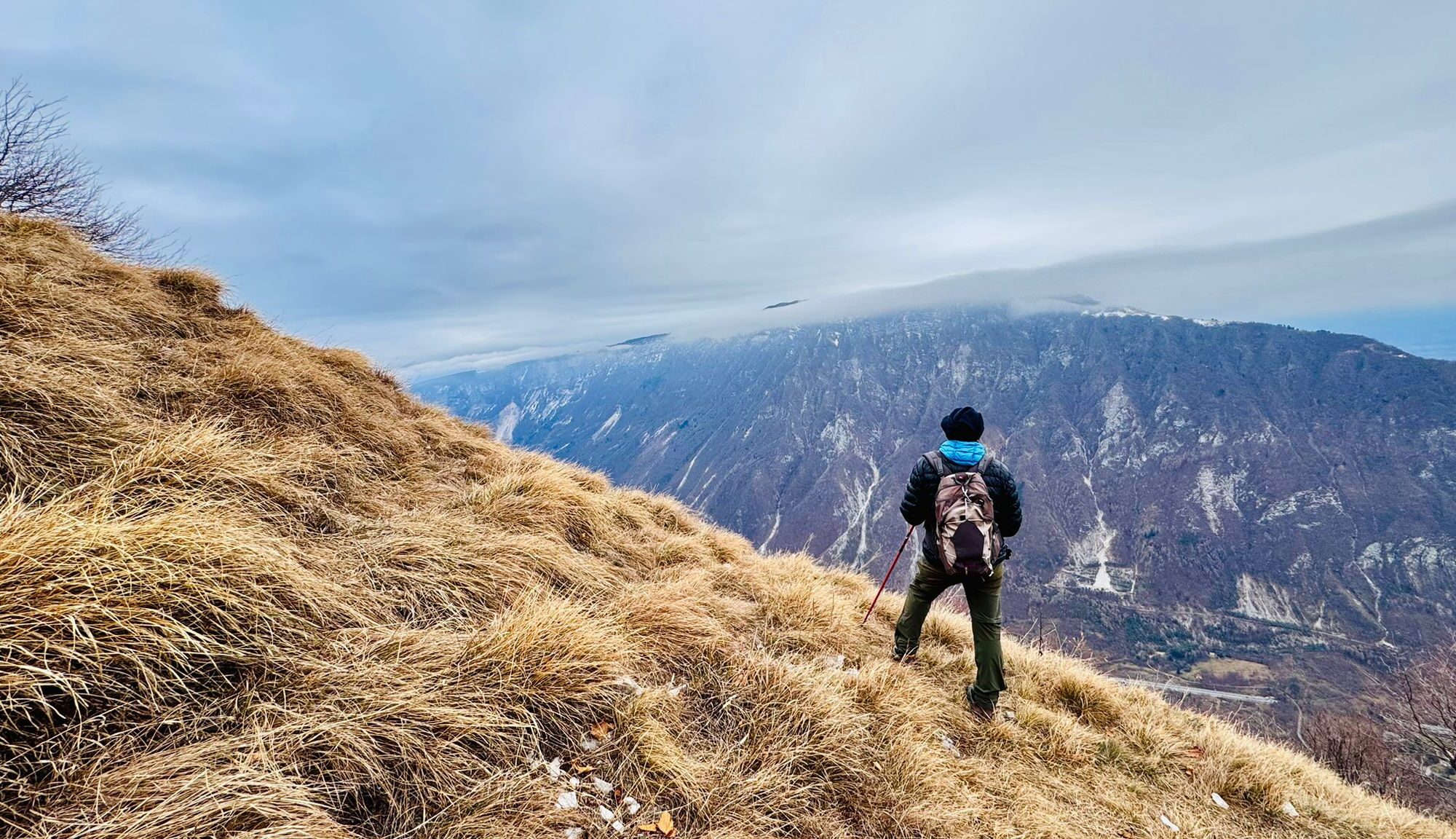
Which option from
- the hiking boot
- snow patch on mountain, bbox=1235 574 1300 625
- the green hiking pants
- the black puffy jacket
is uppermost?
the black puffy jacket

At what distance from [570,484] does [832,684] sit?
13.4ft

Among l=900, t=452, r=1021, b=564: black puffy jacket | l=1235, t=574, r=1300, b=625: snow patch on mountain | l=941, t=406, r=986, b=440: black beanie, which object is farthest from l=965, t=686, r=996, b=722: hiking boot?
l=1235, t=574, r=1300, b=625: snow patch on mountain

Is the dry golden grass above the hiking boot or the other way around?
above

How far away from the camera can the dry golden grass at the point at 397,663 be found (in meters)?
2.22

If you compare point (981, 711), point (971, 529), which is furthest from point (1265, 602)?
point (971, 529)

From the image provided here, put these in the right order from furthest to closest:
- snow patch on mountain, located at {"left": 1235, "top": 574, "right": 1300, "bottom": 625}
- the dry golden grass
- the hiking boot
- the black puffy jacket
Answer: snow patch on mountain, located at {"left": 1235, "top": 574, "right": 1300, "bottom": 625} → the black puffy jacket → the hiking boot → the dry golden grass

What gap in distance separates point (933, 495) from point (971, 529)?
574 mm

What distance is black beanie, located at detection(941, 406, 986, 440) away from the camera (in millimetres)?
5672

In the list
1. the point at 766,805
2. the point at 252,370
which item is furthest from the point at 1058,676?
the point at 252,370

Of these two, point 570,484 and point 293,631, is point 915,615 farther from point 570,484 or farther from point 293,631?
point 293,631

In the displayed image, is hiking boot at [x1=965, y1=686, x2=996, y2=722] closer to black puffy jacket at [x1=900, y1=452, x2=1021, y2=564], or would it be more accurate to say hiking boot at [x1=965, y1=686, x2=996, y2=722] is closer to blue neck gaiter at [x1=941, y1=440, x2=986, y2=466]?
black puffy jacket at [x1=900, y1=452, x2=1021, y2=564]

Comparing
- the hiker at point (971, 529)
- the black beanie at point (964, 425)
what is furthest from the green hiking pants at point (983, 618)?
the black beanie at point (964, 425)

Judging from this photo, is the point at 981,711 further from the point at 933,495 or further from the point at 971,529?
the point at 933,495

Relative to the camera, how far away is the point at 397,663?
9.91 feet
